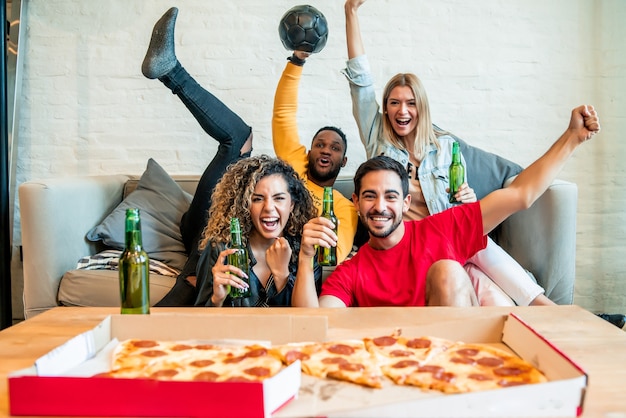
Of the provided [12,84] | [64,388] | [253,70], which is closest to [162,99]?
[253,70]

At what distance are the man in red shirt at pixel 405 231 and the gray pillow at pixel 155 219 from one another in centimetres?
110

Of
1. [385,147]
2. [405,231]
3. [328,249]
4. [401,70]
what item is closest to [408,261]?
[405,231]

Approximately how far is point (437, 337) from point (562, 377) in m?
0.29

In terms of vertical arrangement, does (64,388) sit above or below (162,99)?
below

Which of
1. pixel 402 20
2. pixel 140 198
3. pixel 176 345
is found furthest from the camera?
pixel 402 20

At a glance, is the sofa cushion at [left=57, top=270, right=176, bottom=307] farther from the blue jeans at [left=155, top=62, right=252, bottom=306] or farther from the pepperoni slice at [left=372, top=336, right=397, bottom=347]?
the pepperoni slice at [left=372, top=336, right=397, bottom=347]

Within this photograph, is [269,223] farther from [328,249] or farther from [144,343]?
[144,343]

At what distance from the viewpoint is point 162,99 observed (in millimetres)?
3582

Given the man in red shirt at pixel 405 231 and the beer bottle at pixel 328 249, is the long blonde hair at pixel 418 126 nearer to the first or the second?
the man in red shirt at pixel 405 231

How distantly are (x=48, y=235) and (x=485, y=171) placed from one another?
5.99 feet

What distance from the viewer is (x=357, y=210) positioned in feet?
7.00

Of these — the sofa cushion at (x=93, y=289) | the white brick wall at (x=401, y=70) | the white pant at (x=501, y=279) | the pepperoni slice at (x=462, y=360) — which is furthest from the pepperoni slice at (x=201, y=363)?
the white brick wall at (x=401, y=70)

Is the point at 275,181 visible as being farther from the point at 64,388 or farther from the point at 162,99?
the point at 162,99

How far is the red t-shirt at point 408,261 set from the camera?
192 cm
